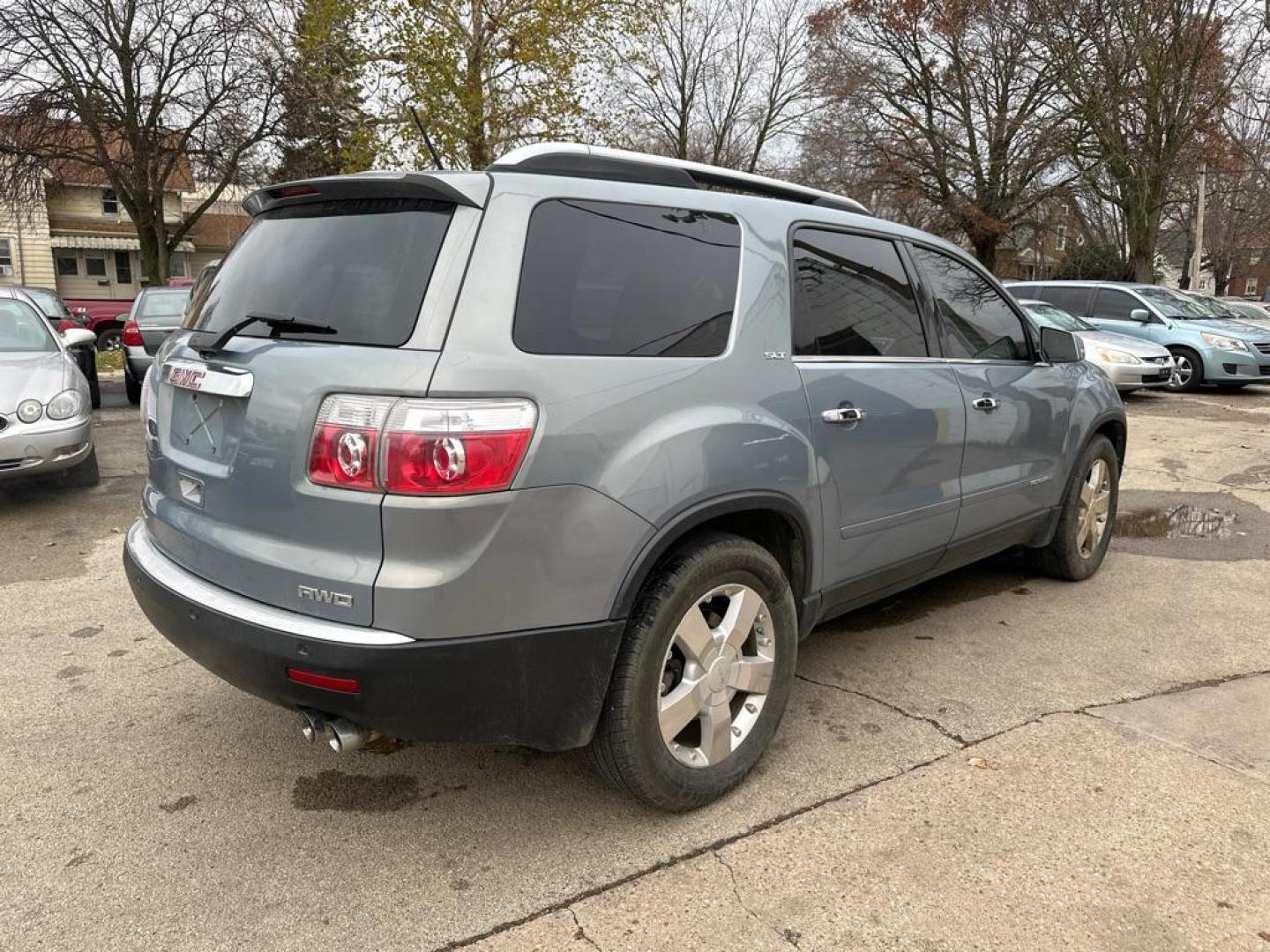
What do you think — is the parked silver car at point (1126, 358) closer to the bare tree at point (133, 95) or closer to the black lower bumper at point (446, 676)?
the black lower bumper at point (446, 676)

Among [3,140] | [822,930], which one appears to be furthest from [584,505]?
[3,140]

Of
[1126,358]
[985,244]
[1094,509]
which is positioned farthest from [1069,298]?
[985,244]

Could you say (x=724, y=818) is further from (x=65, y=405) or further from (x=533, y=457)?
(x=65, y=405)

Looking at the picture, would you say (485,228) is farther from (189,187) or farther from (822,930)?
(189,187)

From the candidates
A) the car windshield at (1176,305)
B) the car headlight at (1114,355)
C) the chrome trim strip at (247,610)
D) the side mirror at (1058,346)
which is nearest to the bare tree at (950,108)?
the car windshield at (1176,305)

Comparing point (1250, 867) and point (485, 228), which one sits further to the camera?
point (1250, 867)

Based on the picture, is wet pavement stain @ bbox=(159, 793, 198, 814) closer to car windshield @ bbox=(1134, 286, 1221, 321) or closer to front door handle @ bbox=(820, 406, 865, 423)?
front door handle @ bbox=(820, 406, 865, 423)

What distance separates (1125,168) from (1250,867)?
23.1m

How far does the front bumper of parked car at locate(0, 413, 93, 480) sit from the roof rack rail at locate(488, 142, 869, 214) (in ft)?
15.3

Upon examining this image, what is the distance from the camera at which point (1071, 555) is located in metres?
4.75

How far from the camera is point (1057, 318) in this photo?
515 inches

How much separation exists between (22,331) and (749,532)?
655cm

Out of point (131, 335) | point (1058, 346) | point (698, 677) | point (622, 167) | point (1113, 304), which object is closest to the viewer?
point (698, 677)

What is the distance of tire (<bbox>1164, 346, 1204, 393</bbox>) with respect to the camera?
1362 centimetres
